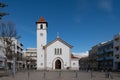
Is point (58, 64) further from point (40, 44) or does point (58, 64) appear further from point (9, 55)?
point (9, 55)

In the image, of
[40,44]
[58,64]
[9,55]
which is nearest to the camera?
[9,55]

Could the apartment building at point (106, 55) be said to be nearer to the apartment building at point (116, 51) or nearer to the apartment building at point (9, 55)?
the apartment building at point (116, 51)

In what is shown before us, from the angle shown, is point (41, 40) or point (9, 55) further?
point (41, 40)

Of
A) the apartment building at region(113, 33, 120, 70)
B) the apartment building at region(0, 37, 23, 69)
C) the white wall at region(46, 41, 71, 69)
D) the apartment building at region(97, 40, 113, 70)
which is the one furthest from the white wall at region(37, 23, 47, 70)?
the apartment building at region(97, 40, 113, 70)

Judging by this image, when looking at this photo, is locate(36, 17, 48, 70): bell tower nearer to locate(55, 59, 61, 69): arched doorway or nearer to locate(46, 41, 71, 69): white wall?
locate(46, 41, 71, 69): white wall

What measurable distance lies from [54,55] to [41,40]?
6834 millimetres

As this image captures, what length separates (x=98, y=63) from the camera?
91.9 metres

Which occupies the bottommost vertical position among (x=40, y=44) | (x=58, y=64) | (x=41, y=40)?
(x=58, y=64)

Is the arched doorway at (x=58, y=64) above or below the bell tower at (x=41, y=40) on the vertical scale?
below

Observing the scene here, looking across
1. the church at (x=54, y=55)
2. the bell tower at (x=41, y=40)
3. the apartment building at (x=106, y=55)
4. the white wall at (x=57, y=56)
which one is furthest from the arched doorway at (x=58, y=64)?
the apartment building at (x=106, y=55)

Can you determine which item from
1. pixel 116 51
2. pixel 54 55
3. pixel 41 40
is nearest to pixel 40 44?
pixel 41 40

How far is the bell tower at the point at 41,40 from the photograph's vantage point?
209 ft

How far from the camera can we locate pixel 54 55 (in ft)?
210

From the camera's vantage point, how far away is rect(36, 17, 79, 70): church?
6357 cm
